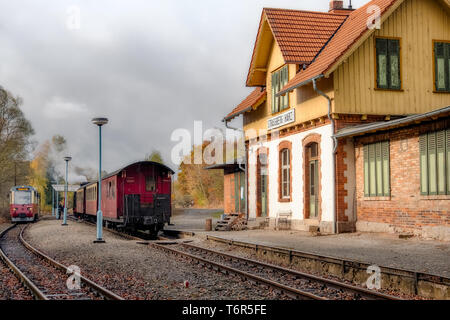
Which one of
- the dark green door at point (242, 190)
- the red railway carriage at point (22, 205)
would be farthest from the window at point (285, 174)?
the red railway carriage at point (22, 205)

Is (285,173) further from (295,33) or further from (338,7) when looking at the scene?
(338,7)

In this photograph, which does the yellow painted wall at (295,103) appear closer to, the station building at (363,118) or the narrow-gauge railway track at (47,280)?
the station building at (363,118)

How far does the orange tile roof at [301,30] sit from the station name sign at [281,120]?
2.14 meters

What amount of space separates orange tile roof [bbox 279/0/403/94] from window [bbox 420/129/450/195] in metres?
4.21

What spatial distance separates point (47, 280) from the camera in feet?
35.5

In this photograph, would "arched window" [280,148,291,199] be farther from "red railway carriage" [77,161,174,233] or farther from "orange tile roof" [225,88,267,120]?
"red railway carriage" [77,161,174,233]

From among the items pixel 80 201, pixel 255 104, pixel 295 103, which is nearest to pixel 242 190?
pixel 255 104

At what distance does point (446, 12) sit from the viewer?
18.9 meters

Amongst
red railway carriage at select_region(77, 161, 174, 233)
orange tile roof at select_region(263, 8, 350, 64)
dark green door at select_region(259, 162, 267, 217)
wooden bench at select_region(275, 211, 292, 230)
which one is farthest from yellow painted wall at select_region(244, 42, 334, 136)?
red railway carriage at select_region(77, 161, 174, 233)

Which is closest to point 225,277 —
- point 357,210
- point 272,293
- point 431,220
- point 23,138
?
point 272,293

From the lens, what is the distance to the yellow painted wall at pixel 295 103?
1864 centimetres

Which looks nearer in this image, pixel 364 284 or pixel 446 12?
pixel 364 284
